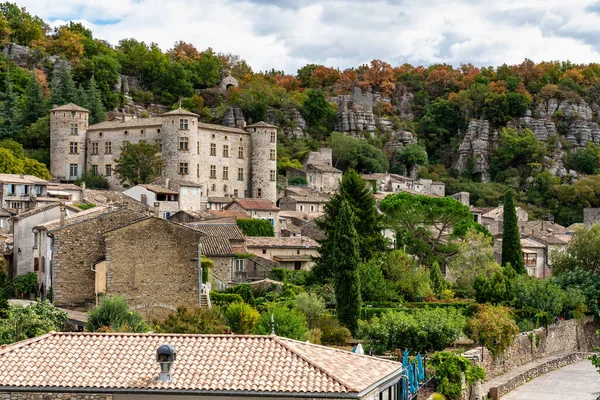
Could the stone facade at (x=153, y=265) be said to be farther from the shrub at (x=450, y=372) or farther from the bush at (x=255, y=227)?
the bush at (x=255, y=227)

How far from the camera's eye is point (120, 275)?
3941 cm

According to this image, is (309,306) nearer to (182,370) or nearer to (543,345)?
(543,345)

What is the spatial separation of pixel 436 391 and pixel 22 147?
66.6 metres

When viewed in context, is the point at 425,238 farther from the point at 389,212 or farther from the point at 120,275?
the point at 120,275

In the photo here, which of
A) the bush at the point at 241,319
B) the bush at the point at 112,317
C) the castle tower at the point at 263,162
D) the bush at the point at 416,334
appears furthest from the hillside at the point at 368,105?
the bush at the point at 416,334

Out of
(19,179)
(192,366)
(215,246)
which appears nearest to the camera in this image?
(192,366)

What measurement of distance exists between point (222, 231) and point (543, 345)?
66.1ft

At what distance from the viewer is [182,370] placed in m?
20.4

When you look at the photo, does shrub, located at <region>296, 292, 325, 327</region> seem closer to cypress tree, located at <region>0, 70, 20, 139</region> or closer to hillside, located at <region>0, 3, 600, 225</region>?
hillside, located at <region>0, 3, 600, 225</region>

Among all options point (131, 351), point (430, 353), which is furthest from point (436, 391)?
point (131, 351)

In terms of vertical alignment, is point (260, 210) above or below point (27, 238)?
above

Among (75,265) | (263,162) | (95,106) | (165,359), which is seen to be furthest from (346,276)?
(95,106)

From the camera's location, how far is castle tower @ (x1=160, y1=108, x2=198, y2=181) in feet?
275

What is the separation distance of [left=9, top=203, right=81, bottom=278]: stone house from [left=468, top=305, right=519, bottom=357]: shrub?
2110 cm
